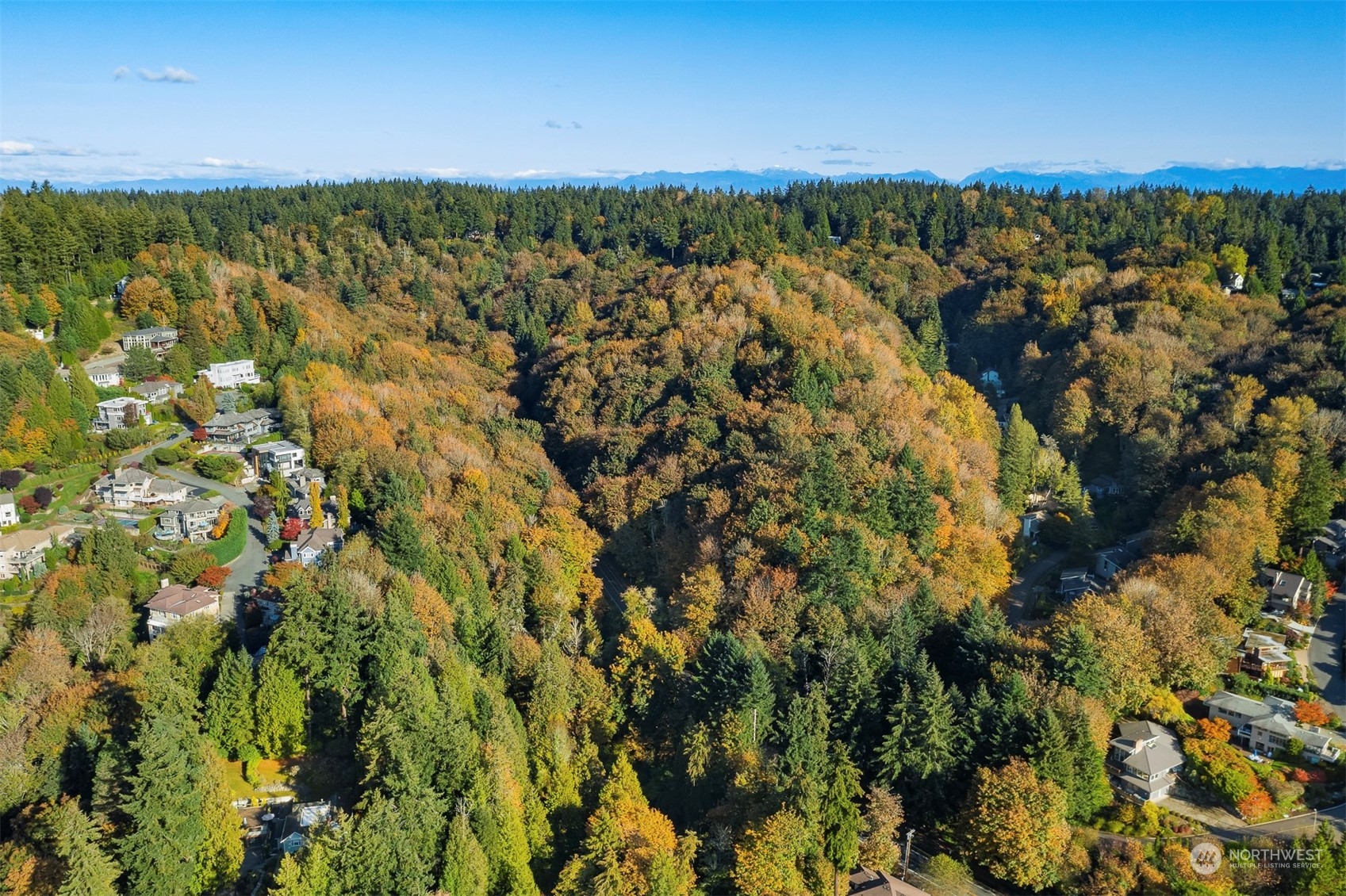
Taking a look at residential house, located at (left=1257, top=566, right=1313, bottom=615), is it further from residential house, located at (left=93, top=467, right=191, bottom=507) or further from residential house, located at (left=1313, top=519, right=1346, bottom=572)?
residential house, located at (left=93, top=467, right=191, bottom=507)

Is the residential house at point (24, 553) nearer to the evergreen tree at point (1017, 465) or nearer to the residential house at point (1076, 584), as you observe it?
A: the residential house at point (1076, 584)

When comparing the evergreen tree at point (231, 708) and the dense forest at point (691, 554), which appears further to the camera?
the evergreen tree at point (231, 708)

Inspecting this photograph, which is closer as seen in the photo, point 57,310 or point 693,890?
point 693,890

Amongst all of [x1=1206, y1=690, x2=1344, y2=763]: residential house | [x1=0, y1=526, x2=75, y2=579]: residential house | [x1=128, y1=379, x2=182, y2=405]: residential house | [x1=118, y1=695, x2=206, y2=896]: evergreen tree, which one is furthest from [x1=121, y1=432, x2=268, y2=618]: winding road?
[x1=1206, y1=690, x2=1344, y2=763]: residential house

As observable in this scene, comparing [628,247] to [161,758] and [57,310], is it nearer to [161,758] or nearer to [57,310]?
A: [57,310]

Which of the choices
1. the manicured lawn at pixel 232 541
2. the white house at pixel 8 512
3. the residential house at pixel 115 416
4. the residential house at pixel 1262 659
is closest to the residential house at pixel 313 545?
the manicured lawn at pixel 232 541

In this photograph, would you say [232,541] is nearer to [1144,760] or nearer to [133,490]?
[133,490]

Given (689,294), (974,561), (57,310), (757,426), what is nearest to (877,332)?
(689,294)
